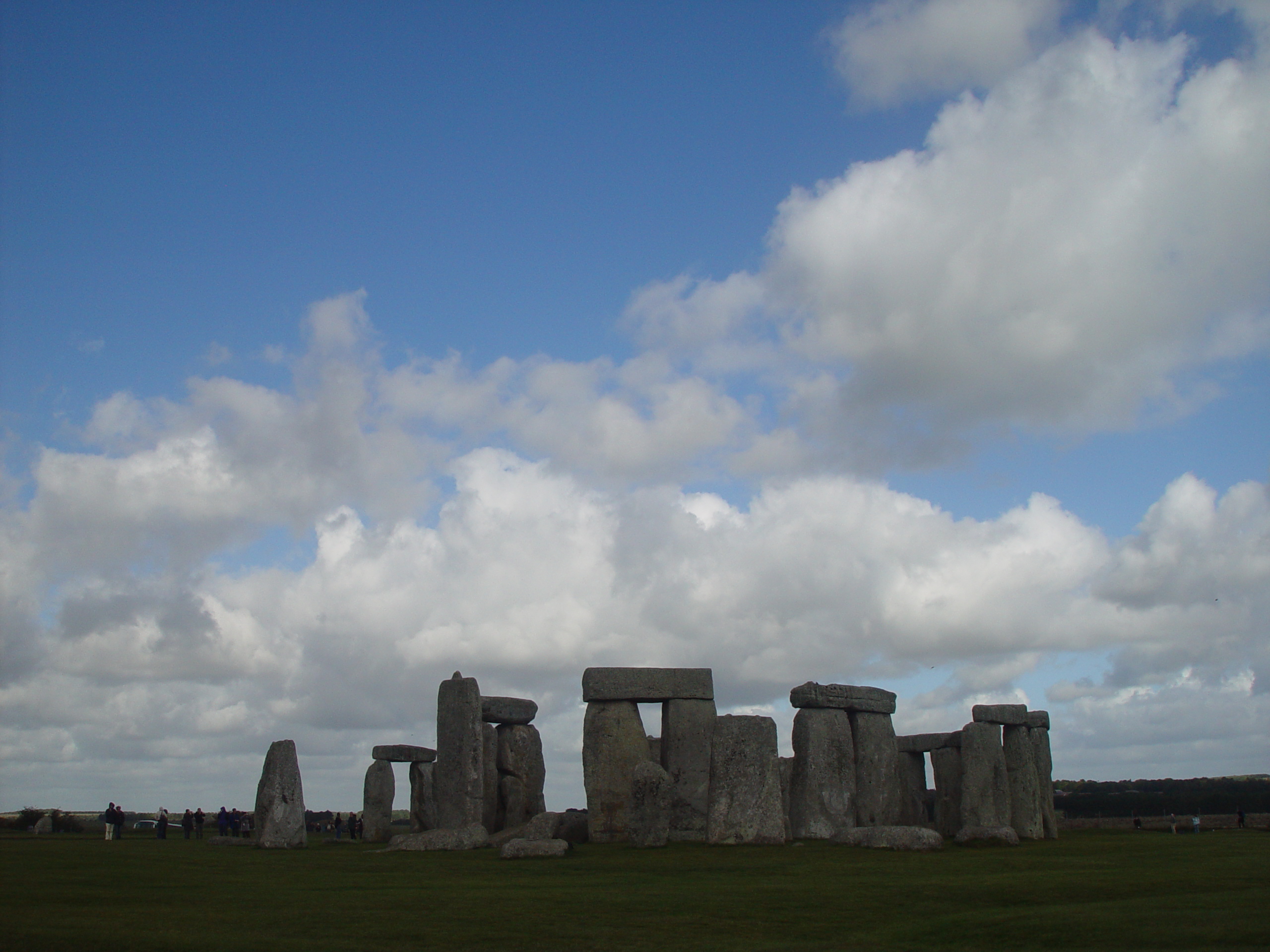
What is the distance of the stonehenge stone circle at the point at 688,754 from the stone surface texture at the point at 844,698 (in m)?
1.78

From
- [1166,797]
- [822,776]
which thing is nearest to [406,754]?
[822,776]

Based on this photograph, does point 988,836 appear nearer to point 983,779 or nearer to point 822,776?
point 822,776

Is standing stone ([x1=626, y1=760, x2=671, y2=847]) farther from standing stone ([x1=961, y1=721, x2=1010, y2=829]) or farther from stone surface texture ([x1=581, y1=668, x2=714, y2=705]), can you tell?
standing stone ([x1=961, y1=721, x2=1010, y2=829])

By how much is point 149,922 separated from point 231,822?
751 inches

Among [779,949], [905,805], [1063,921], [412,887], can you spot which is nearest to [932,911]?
[1063,921]

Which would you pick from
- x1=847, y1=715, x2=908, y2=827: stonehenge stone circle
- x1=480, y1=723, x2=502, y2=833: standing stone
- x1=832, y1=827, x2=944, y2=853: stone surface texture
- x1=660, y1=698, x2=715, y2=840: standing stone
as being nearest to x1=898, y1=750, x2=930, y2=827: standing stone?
x1=847, y1=715, x2=908, y2=827: stonehenge stone circle

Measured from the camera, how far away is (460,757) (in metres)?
20.3

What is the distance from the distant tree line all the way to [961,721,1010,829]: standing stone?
14.7m

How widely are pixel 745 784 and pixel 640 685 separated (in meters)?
4.61

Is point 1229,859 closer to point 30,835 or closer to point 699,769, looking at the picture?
point 699,769

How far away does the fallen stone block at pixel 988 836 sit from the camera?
18531 millimetres

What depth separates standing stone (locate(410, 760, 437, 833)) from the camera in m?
25.6

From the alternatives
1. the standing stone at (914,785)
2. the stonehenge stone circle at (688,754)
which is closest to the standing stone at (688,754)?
the stonehenge stone circle at (688,754)

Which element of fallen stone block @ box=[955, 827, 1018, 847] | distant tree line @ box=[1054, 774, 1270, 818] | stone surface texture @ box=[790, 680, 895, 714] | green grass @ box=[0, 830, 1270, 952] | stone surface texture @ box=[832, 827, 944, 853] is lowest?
distant tree line @ box=[1054, 774, 1270, 818]
